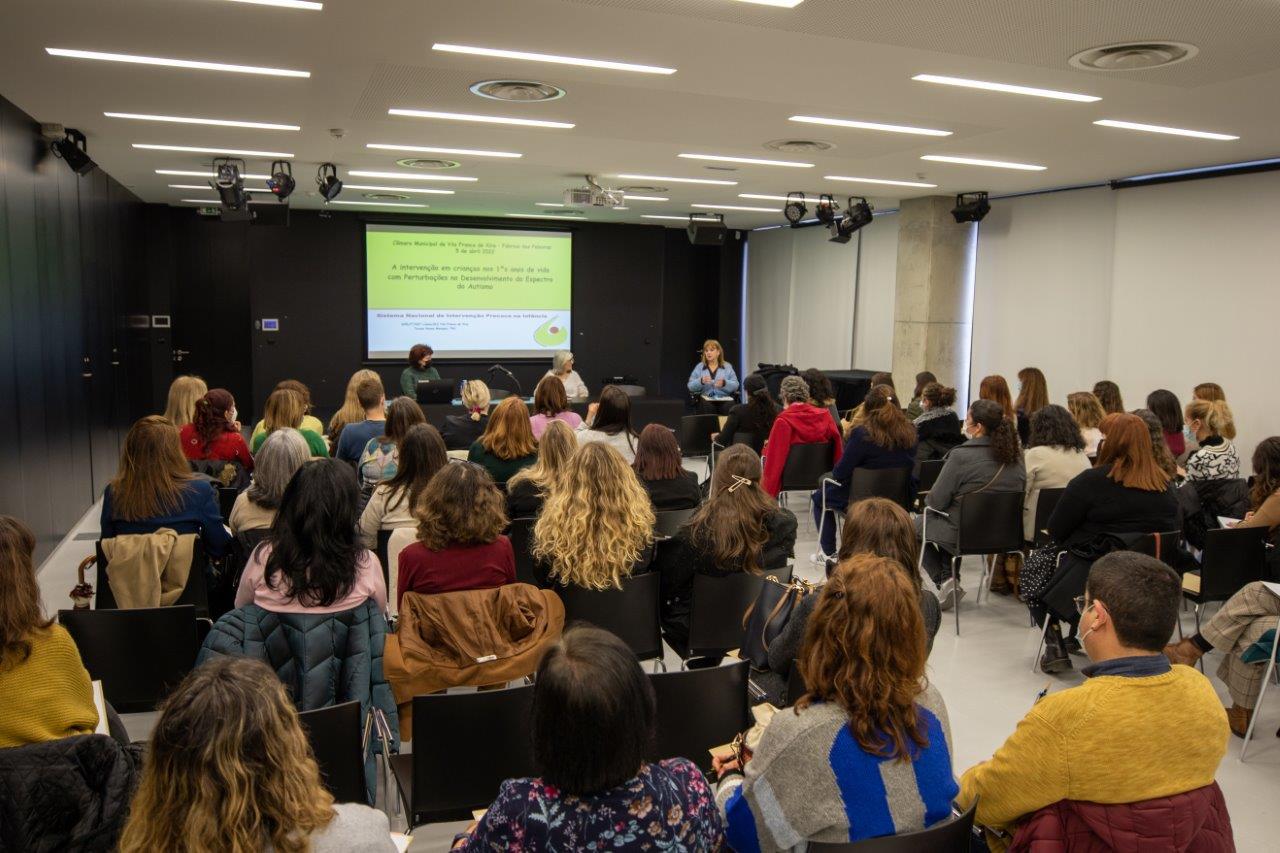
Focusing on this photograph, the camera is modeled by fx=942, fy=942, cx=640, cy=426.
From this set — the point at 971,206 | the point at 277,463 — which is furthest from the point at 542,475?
the point at 971,206

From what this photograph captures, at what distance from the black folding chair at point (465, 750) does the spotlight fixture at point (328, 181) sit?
7.75m

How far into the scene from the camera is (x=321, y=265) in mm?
14289

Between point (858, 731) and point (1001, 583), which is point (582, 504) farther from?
point (1001, 583)

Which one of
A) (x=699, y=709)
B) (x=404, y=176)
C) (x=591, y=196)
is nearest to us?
(x=699, y=709)

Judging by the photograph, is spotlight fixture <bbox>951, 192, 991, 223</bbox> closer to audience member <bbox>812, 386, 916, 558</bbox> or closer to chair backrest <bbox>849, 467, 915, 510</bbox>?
audience member <bbox>812, 386, 916, 558</bbox>

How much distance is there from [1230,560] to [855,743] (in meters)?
3.73

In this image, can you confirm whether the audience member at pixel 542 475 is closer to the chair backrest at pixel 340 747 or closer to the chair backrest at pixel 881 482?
the chair backrest at pixel 340 747

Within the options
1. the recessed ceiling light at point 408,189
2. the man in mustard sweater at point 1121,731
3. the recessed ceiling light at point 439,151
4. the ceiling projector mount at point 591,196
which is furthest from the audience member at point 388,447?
the recessed ceiling light at point 408,189

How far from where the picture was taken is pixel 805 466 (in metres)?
7.30

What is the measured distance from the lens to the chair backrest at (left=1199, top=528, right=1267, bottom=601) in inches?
183

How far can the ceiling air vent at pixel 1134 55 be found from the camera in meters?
4.30

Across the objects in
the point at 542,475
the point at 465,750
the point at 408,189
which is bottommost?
the point at 465,750

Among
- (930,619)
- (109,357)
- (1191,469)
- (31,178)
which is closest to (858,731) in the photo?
(930,619)

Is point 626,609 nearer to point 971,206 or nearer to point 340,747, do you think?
point 340,747
